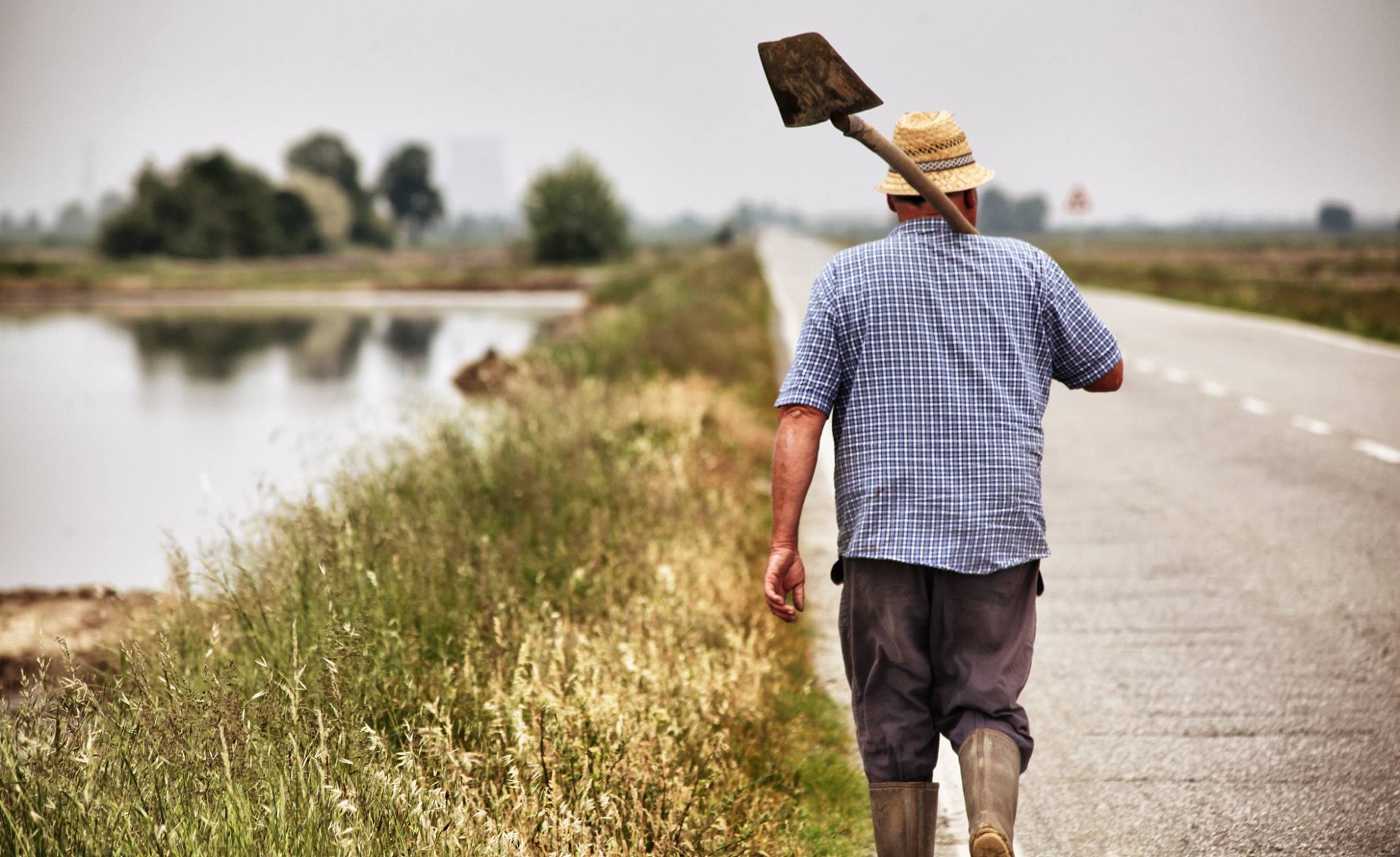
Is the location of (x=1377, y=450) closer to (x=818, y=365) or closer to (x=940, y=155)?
(x=940, y=155)

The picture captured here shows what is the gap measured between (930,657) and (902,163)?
47.5 inches

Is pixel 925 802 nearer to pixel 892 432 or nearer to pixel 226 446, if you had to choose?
pixel 892 432

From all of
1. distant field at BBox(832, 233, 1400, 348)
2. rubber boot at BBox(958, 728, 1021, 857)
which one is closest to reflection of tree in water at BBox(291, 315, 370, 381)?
distant field at BBox(832, 233, 1400, 348)

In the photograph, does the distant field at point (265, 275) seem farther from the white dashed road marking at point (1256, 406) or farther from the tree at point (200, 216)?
the white dashed road marking at point (1256, 406)

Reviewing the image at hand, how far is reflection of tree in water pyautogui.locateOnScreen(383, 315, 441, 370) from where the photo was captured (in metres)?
36.4

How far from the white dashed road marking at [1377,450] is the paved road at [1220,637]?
0.03 m

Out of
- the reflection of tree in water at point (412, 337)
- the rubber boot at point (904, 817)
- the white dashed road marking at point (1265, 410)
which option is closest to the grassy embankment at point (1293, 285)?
the white dashed road marking at point (1265, 410)

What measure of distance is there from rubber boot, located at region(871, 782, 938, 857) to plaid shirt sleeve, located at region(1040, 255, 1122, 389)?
42.9 inches

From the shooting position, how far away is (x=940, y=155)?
3.58 metres

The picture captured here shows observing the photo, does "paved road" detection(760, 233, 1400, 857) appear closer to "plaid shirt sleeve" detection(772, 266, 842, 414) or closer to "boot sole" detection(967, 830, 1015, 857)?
"boot sole" detection(967, 830, 1015, 857)

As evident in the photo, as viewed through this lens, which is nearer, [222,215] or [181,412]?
[181,412]

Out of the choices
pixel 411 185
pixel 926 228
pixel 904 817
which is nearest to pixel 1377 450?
pixel 926 228

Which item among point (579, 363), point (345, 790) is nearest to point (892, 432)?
point (345, 790)

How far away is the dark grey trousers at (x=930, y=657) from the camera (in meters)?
3.42
